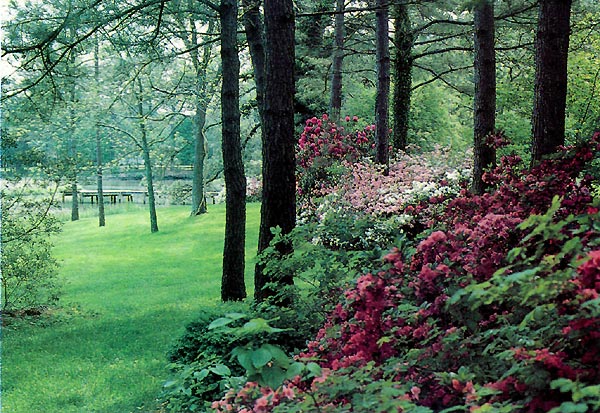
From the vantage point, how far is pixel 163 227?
14469 mm

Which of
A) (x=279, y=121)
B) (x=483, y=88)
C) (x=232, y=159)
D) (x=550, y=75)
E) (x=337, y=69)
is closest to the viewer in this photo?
(x=550, y=75)

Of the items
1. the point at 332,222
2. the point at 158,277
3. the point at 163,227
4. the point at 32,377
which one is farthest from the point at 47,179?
the point at 163,227

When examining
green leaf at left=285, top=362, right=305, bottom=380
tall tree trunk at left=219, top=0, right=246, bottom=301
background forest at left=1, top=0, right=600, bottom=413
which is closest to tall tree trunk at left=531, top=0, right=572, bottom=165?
background forest at left=1, top=0, right=600, bottom=413

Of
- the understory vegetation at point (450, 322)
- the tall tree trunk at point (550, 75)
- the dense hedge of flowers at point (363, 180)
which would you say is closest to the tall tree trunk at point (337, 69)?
the dense hedge of flowers at point (363, 180)

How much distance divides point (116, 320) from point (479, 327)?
5.91 m

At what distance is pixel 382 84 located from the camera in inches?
331

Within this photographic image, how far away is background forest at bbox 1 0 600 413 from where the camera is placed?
156 centimetres

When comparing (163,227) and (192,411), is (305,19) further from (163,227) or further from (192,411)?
(192,411)

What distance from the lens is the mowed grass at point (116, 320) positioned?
15.4ft

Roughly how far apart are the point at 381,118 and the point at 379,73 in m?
0.61

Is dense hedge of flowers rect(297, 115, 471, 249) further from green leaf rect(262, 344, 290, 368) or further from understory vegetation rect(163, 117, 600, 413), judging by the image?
green leaf rect(262, 344, 290, 368)

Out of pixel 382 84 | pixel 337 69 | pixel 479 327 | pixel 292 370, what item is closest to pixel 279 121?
pixel 479 327

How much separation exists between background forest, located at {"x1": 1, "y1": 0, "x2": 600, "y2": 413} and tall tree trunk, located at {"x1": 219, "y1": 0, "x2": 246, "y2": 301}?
0.02m

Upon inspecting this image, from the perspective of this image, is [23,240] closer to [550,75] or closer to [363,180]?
[363,180]
